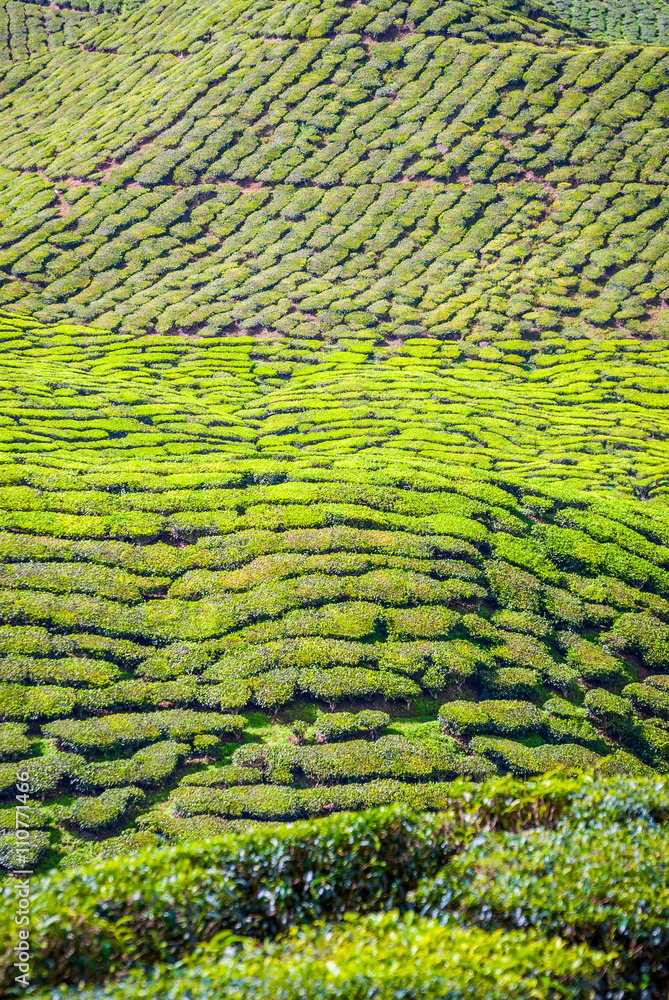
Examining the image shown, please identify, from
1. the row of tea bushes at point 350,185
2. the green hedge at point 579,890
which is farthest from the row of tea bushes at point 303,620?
the row of tea bushes at point 350,185

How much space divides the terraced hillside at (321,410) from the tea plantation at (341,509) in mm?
159

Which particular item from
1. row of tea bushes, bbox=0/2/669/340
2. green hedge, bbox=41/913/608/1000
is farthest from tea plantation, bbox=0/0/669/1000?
row of tea bushes, bbox=0/2/669/340

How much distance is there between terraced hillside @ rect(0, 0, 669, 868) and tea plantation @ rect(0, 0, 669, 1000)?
0.16m

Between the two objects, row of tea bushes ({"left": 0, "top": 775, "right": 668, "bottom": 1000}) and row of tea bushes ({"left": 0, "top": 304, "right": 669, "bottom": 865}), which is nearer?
row of tea bushes ({"left": 0, "top": 775, "right": 668, "bottom": 1000})

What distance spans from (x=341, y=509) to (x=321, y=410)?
48.6 feet

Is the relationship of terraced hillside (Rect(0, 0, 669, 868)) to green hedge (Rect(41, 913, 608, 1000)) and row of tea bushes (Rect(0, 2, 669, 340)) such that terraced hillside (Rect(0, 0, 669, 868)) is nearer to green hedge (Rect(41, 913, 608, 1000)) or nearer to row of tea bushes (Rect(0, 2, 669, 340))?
row of tea bushes (Rect(0, 2, 669, 340))

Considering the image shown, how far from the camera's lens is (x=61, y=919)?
862 centimetres

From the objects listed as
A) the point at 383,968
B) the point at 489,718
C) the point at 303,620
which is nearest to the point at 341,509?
the point at 303,620

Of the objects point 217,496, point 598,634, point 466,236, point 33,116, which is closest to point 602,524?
point 598,634

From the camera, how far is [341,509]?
24219mm

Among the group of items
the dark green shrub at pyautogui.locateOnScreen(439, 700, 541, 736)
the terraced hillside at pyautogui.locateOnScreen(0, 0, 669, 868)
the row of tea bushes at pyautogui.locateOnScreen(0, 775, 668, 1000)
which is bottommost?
the dark green shrub at pyautogui.locateOnScreen(439, 700, 541, 736)

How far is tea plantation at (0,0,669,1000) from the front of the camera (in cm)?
963

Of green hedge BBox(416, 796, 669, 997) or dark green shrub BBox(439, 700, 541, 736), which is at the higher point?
green hedge BBox(416, 796, 669, 997)

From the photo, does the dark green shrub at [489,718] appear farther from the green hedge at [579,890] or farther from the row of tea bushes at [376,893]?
the green hedge at [579,890]
